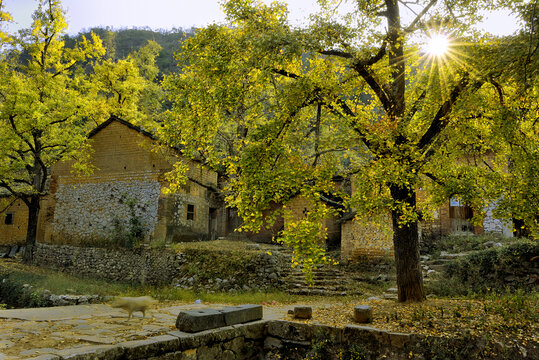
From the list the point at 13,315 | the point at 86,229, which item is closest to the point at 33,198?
the point at 86,229

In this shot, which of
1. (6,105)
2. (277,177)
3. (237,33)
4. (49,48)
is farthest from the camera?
(49,48)

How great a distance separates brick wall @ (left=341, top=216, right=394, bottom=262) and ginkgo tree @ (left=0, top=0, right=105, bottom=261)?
1424 cm

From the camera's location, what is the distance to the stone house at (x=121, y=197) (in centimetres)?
1898

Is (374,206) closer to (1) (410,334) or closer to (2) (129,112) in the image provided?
(1) (410,334)

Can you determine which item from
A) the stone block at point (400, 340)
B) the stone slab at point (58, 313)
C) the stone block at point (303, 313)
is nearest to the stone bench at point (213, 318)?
the stone block at point (303, 313)

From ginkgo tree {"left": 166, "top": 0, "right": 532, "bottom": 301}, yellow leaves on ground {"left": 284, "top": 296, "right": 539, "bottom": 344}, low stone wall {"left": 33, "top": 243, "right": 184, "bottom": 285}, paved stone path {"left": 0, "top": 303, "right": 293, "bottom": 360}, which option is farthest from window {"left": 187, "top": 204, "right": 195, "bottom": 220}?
yellow leaves on ground {"left": 284, "top": 296, "right": 539, "bottom": 344}

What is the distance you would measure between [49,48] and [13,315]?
1763cm

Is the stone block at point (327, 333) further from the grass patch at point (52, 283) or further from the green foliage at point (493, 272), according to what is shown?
the grass patch at point (52, 283)

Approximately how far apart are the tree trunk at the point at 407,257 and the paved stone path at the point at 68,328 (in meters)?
3.28

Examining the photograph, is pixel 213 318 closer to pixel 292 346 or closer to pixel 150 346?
pixel 150 346

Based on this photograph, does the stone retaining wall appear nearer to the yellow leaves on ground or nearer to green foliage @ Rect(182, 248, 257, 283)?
the yellow leaves on ground

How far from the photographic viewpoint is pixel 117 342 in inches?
199

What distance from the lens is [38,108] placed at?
16859mm

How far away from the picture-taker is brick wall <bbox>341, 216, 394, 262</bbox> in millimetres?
15570
